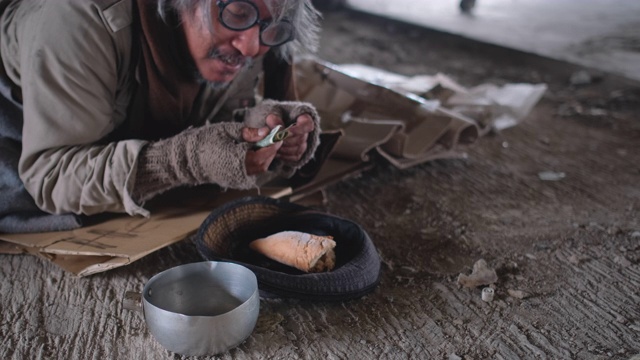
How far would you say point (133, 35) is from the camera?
1.90 metres

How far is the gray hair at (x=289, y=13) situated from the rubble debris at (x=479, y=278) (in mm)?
934

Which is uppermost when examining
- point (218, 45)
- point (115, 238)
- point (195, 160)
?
point (218, 45)

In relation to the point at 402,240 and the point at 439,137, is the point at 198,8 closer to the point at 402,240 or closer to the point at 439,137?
the point at 402,240

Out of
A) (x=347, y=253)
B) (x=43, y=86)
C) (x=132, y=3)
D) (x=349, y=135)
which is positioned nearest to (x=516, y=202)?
(x=349, y=135)

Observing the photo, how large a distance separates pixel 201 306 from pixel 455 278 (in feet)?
2.59

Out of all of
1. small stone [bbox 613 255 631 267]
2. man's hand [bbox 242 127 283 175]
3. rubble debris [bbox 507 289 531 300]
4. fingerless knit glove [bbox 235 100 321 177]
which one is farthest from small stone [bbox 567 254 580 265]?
man's hand [bbox 242 127 283 175]

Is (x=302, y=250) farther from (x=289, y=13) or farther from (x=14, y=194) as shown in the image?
(x=14, y=194)

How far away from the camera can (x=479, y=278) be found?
1.91 metres

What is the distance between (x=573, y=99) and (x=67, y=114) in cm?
295

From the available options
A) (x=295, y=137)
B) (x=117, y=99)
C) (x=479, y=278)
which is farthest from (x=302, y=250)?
(x=117, y=99)

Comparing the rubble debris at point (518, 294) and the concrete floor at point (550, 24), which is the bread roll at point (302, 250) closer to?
the rubble debris at point (518, 294)

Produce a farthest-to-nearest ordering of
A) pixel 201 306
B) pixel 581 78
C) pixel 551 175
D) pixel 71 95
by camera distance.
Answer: pixel 581 78
pixel 551 175
pixel 71 95
pixel 201 306

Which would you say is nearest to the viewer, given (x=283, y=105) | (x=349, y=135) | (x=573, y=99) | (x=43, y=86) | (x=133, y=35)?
(x=43, y=86)

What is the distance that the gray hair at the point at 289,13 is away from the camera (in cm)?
182
